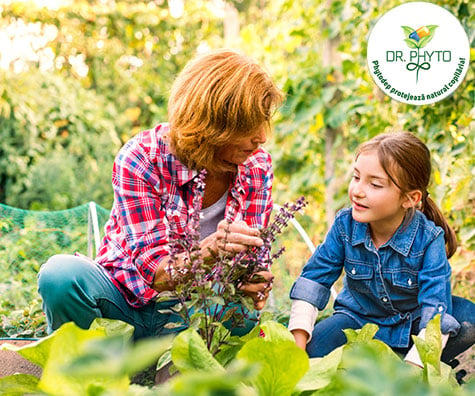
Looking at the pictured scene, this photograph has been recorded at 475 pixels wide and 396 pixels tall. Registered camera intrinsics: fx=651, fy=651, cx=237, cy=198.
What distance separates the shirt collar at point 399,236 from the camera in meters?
1.80

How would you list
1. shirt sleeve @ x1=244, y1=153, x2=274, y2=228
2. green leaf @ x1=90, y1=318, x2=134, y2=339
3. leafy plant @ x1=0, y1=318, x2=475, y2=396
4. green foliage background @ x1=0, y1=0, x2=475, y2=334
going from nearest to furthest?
leafy plant @ x1=0, y1=318, x2=475, y2=396 < green leaf @ x1=90, y1=318, x2=134, y2=339 < shirt sleeve @ x1=244, y1=153, x2=274, y2=228 < green foliage background @ x1=0, y1=0, x2=475, y2=334

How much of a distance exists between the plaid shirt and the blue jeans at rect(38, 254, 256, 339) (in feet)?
0.14

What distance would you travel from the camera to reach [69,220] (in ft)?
9.92

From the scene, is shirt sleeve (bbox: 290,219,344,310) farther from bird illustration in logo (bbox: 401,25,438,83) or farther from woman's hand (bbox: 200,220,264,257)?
bird illustration in logo (bbox: 401,25,438,83)

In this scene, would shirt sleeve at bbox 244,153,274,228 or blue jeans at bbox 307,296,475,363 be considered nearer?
blue jeans at bbox 307,296,475,363

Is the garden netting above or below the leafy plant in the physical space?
below

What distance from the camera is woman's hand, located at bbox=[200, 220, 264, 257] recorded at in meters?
1.42

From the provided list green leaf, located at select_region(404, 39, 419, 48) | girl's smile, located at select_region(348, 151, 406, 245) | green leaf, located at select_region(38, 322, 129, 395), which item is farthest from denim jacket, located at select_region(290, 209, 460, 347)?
green leaf, located at select_region(38, 322, 129, 395)

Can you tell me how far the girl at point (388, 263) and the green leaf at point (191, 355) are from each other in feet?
2.53

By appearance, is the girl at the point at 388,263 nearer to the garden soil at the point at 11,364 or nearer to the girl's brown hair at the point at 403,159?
the girl's brown hair at the point at 403,159

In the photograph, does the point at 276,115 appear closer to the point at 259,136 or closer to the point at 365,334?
the point at 259,136

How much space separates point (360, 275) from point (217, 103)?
25.1 inches

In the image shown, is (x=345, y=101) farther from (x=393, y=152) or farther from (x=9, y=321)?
(x=9, y=321)

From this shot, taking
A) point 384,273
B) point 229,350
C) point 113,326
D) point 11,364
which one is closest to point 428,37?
point 384,273
